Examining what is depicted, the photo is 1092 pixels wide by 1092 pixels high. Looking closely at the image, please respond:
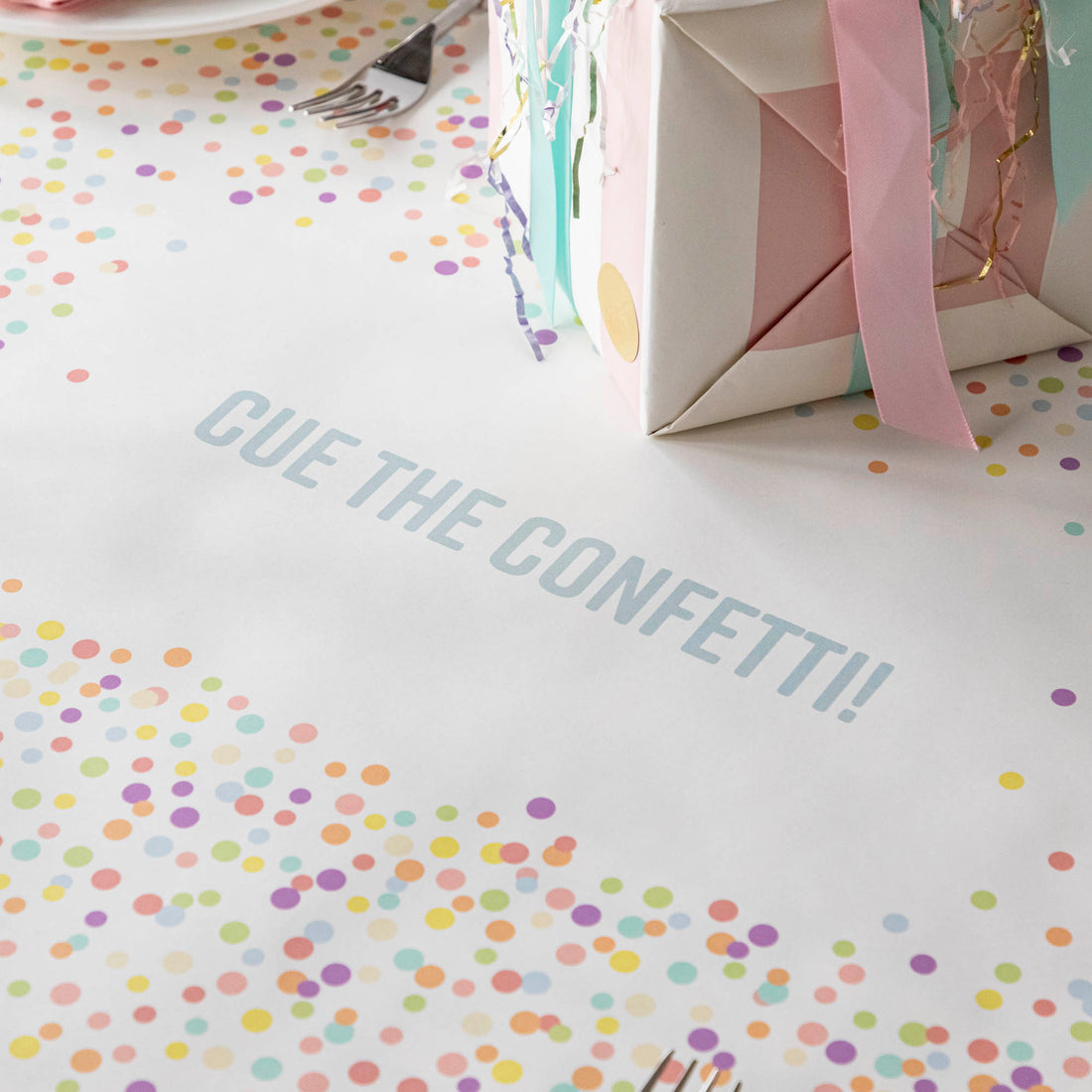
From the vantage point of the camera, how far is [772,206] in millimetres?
745

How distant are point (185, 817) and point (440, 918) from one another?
12 centimetres

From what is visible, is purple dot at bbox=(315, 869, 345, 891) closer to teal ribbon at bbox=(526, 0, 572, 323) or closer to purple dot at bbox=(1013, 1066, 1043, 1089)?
purple dot at bbox=(1013, 1066, 1043, 1089)

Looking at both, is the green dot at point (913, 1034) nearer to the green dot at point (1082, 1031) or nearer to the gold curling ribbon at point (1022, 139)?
the green dot at point (1082, 1031)

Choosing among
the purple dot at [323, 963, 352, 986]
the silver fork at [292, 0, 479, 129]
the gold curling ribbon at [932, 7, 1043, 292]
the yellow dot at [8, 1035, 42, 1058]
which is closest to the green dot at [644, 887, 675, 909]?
the purple dot at [323, 963, 352, 986]

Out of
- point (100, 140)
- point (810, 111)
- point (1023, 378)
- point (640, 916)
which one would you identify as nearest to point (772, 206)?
point (810, 111)

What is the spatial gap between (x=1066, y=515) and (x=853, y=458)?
0.11 m

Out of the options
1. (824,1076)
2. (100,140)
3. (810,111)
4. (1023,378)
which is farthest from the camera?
(100,140)

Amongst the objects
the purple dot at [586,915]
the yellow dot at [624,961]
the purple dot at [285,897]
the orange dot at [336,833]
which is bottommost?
the yellow dot at [624,961]

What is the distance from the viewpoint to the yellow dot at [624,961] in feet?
1.93

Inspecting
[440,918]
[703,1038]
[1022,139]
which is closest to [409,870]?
[440,918]

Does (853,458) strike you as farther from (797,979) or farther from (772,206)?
(797,979)

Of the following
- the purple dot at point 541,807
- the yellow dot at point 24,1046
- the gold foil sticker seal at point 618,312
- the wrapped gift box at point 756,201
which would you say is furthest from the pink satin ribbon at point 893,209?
the yellow dot at point 24,1046

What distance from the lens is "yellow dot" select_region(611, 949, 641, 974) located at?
588 millimetres

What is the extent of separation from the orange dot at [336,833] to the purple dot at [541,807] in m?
0.08
